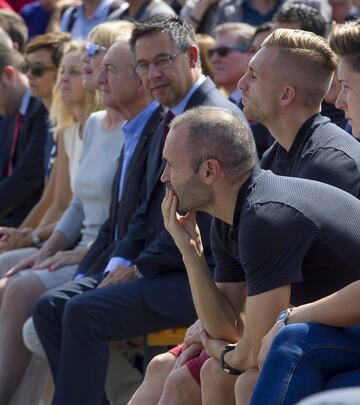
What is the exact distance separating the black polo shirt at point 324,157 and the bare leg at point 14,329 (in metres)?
2.11

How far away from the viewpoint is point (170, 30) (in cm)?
541

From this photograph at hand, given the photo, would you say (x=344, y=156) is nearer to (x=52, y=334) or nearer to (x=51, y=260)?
(x=52, y=334)

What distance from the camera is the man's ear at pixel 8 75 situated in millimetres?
7840

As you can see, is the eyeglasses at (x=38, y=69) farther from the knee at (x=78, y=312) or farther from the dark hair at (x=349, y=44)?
the dark hair at (x=349, y=44)

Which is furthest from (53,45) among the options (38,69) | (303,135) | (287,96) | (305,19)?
(303,135)

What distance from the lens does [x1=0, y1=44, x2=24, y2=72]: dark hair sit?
309 inches

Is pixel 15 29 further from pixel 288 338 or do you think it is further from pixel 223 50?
pixel 288 338

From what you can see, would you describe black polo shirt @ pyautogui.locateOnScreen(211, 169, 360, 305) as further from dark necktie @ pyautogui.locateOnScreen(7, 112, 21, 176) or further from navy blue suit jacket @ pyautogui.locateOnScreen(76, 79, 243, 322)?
dark necktie @ pyautogui.locateOnScreen(7, 112, 21, 176)

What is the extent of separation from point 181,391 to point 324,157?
1087 mm

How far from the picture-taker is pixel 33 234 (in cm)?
679

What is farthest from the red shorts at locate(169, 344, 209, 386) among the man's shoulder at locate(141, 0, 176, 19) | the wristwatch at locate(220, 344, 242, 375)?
the man's shoulder at locate(141, 0, 176, 19)

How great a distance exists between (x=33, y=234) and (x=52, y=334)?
1570mm

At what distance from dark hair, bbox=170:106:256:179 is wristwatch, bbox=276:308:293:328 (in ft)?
1.92

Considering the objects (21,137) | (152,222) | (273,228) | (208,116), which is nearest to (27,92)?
(21,137)
